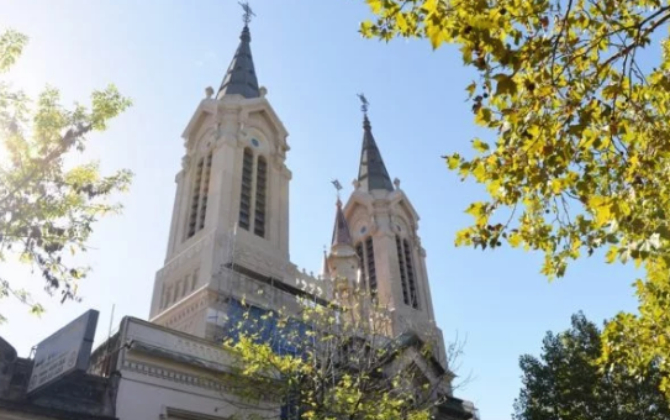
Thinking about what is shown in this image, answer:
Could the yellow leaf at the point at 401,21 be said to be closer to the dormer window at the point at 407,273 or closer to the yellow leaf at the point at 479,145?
the yellow leaf at the point at 479,145

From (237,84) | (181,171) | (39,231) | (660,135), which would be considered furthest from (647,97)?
(237,84)

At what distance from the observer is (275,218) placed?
28797 mm

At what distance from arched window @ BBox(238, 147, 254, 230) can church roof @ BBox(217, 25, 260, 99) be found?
17.7 ft

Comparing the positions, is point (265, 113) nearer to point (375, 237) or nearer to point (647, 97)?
point (375, 237)

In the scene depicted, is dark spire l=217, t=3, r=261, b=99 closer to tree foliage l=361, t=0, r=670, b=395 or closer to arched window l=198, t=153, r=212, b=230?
arched window l=198, t=153, r=212, b=230

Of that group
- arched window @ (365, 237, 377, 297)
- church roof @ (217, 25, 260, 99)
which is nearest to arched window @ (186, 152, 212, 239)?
church roof @ (217, 25, 260, 99)

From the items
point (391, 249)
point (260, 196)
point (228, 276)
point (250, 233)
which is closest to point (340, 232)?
point (391, 249)

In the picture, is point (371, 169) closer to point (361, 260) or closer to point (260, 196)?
point (361, 260)

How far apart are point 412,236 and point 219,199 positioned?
60.4 feet

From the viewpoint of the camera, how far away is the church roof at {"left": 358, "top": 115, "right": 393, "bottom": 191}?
45406mm

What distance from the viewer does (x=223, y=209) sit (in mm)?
26469

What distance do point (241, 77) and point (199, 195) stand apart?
1052 cm

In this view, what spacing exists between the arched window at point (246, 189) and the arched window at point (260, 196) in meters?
0.45

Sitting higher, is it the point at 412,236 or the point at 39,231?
the point at 412,236
